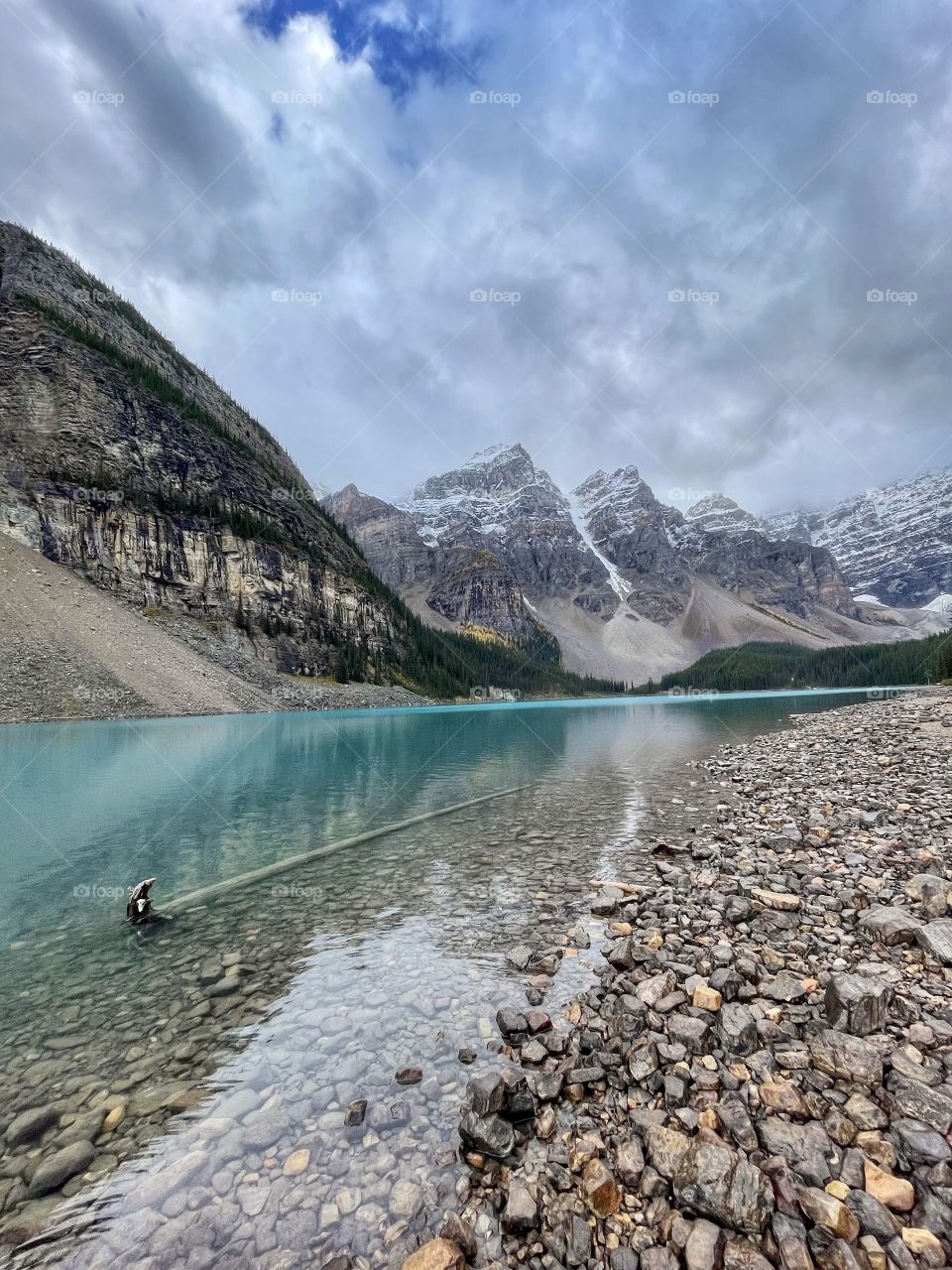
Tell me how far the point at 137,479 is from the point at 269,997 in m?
117

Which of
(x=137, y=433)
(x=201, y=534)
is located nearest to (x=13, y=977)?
(x=201, y=534)

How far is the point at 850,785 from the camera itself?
15.6 metres

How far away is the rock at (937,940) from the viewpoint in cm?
582

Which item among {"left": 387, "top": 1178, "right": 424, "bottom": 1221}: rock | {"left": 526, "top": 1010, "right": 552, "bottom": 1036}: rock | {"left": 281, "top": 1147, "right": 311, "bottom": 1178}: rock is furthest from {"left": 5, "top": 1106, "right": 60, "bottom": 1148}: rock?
{"left": 526, "top": 1010, "right": 552, "bottom": 1036}: rock

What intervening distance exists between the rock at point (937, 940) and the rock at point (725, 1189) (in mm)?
4044

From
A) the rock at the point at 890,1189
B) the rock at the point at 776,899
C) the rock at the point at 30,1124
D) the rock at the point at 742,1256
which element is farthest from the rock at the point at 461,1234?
the rock at the point at 776,899

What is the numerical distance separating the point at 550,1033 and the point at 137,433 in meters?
129

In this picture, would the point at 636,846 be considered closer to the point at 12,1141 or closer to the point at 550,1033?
the point at 550,1033

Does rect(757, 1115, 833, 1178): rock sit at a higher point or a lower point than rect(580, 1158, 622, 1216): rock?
higher

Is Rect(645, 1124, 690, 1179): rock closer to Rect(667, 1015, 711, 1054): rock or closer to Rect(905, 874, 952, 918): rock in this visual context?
Rect(667, 1015, 711, 1054): rock

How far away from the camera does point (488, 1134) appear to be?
426cm

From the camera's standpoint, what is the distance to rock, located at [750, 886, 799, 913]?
7.70 metres

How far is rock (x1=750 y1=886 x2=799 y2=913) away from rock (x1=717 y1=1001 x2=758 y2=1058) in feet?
10.0

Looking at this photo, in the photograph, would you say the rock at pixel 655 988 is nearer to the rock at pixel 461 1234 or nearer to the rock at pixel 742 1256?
the rock at pixel 742 1256
